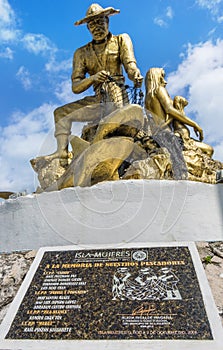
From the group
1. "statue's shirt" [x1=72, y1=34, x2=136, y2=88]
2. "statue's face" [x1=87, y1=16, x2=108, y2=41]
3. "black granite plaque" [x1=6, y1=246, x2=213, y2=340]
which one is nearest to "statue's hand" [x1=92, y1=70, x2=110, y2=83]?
"statue's shirt" [x1=72, y1=34, x2=136, y2=88]

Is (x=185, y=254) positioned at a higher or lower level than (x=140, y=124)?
lower

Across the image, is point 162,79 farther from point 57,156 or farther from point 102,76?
point 57,156

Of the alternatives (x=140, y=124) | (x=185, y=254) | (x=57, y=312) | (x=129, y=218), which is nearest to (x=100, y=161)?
(x=140, y=124)

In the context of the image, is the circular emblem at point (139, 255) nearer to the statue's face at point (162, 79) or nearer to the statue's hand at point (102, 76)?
the statue's hand at point (102, 76)

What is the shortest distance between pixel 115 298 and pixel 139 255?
498mm

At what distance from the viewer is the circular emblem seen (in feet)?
10.1

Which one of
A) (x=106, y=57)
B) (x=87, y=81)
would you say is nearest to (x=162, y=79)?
(x=106, y=57)

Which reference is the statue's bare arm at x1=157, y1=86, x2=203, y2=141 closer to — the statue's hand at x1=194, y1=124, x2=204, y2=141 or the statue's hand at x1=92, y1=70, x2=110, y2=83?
the statue's hand at x1=194, y1=124, x2=204, y2=141

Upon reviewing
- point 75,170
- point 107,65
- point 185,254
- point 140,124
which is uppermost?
point 107,65

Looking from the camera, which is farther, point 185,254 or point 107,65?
point 107,65

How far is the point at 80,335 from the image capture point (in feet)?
8.19

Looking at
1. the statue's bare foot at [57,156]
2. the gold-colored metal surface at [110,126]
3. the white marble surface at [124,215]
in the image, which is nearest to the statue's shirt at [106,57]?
the gold-colored metal surface at [110,126]

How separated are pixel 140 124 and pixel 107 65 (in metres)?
1.58

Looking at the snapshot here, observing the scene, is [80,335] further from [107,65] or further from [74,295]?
[107,65]
